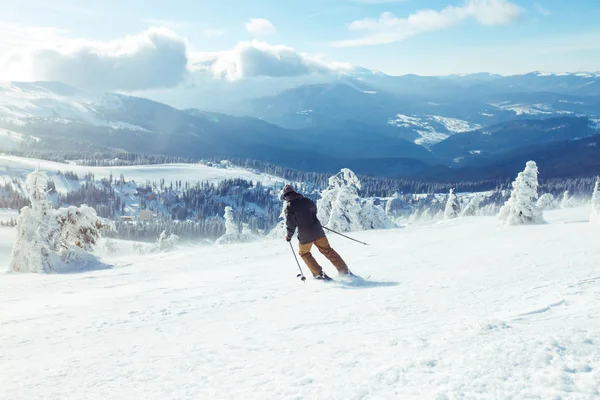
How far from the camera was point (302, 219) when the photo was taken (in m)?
11.2

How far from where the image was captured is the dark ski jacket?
11.1 meters

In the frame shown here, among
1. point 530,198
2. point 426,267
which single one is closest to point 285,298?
point 426,267

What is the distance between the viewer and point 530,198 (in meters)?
24.4

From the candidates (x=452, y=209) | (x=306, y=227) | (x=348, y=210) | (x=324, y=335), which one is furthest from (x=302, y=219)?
(x=452, y=209)

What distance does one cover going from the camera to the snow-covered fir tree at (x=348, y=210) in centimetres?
3956

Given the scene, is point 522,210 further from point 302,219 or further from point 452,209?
point 452,209

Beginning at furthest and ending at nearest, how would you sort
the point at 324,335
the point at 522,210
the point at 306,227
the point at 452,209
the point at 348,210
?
the point at 452,209 < the point at 348,210 < the point at 522,210 < the point at 306,227 < the point at 324,335

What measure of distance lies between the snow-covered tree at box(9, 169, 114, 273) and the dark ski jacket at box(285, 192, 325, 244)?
1238 centimetres

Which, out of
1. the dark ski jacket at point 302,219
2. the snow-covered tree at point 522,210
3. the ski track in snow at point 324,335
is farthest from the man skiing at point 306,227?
the snow-covered tree at point 522,210

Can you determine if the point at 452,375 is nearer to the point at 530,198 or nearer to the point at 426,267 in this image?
the point at 426,267

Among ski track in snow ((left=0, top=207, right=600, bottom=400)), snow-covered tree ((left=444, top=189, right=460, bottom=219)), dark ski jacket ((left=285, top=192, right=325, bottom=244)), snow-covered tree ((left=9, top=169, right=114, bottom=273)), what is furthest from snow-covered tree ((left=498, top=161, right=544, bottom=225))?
snow-covered tree ((left=444, top=189, right=460, bottom=219))

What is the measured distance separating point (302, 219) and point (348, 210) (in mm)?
29077

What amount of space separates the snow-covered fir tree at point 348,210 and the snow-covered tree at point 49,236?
22130 millimetres

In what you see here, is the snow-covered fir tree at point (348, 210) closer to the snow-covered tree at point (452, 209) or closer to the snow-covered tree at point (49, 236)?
the snow-covered tree at point (49, 236)
